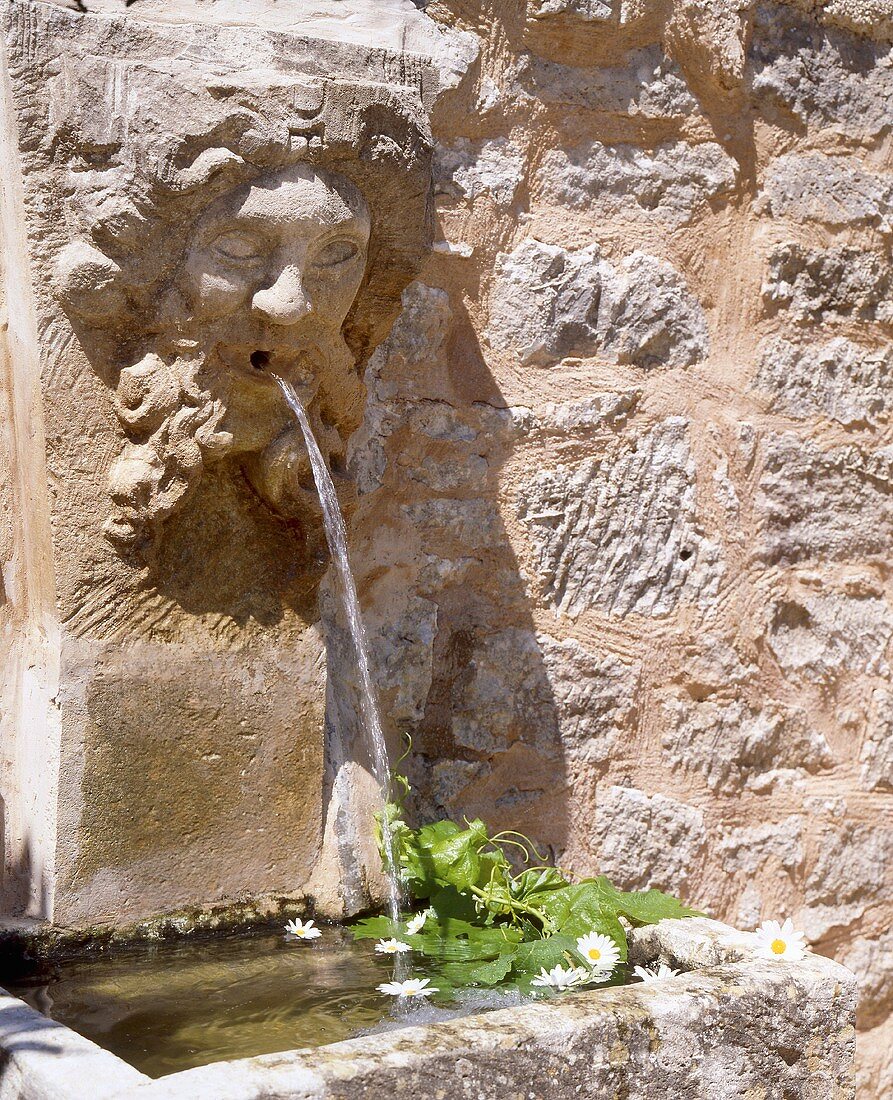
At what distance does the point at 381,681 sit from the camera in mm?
1900

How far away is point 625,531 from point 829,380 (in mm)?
501

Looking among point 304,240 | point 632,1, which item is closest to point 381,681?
point 304,240

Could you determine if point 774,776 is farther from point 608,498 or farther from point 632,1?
point 632,1

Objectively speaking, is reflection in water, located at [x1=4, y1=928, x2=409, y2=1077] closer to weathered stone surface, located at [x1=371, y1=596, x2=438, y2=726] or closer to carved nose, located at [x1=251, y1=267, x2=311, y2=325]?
weathered stone surface, located at [x1=371, y1=596, x2=438, y2=726]

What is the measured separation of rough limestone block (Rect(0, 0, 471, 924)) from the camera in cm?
136

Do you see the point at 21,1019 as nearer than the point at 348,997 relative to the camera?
Yes

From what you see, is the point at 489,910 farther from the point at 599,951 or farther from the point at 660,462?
the point at 660,462

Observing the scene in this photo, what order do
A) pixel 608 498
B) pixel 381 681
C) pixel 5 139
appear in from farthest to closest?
pixel 608 498
pixel 381 681
pixel 5 139

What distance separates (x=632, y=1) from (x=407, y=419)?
0.76 m

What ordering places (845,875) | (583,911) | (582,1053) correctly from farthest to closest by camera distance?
(845,875) < (583,911) < (582,1053)

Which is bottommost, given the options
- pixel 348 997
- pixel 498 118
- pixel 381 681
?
pixel 348 997

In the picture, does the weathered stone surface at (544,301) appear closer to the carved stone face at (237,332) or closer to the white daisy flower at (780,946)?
the carved stone face at (237,332)

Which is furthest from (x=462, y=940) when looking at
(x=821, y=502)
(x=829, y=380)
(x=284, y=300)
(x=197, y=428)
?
(x=829, y=380)

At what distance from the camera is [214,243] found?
1402 millimetres
